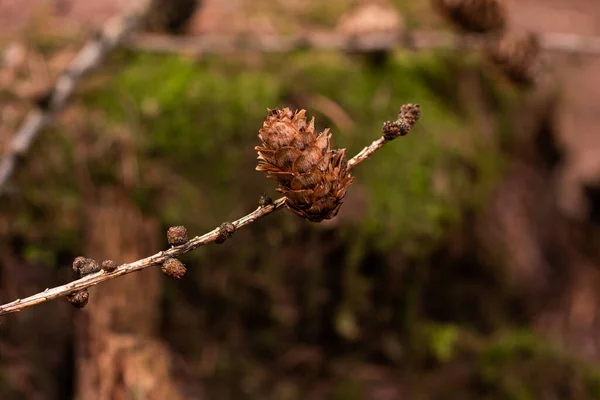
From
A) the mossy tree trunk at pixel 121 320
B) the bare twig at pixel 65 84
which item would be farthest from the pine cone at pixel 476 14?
the mossy tree trunk at pixel 121 320

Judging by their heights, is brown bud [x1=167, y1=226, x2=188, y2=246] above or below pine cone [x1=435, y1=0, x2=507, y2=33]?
below

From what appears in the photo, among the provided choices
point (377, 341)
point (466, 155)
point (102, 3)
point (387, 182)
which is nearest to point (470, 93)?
point (466, 155)

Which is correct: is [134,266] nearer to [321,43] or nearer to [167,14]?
[321,43]

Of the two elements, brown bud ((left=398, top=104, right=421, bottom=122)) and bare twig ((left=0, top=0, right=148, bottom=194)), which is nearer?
brown bud ((left=398, top=104, right=421, bottom=122))

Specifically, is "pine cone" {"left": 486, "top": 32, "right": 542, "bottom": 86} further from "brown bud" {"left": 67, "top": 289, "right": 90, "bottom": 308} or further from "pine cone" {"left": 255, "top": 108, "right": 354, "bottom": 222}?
"brown bud" {"left": 67, "top": 289, "right": 90, "bottom": 308}

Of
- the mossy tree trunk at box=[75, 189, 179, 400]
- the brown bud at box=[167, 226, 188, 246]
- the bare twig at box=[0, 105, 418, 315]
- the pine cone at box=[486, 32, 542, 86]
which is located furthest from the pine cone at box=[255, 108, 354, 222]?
the pine cone at box=[486, 32, 542, 86]

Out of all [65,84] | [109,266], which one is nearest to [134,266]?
[109,266]

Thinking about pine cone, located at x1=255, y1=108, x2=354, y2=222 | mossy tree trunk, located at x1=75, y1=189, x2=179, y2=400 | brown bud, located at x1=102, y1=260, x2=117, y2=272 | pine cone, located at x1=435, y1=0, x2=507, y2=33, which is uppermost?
pine cone, located at x1=435, y1=0, x2=507, y2=33

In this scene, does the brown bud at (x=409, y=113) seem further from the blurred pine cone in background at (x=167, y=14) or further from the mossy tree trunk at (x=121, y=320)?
the blurred pine cone in background at (x=167, y=14)
